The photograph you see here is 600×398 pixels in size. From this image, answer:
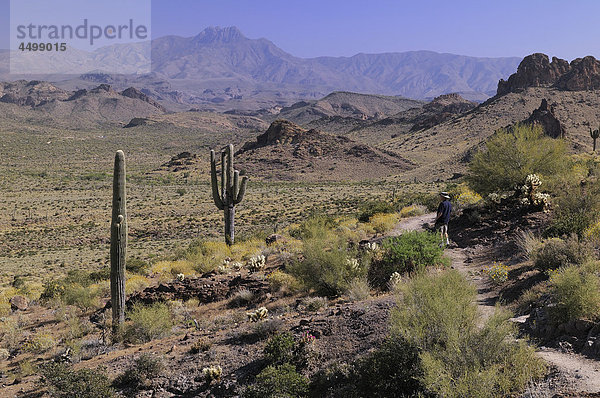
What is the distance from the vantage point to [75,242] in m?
30.3

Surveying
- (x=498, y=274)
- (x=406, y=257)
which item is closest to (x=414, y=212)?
(x=406, y=257)

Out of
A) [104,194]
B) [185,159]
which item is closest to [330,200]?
[104,194]

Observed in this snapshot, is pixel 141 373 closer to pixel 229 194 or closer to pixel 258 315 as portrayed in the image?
pixel 258 315

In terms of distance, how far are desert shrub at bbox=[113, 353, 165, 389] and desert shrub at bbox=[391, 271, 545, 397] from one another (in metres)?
4.06

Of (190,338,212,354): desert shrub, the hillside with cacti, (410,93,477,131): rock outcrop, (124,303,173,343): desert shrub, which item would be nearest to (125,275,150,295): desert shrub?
the hillside with cacti

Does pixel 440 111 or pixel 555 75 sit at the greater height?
pixel 555 75

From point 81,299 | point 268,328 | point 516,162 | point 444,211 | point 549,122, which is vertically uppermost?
point 549,122

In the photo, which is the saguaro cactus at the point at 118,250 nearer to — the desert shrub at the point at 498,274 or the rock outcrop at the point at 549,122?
the desert shrub at the point at 498,274

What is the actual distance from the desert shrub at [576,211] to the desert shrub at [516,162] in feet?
10.4

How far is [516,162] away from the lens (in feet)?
49.0

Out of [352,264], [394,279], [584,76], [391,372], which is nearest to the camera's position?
[391,372]

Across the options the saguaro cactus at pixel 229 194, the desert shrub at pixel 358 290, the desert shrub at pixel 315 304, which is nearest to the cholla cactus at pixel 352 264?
the desert shrub at pixel 358 290

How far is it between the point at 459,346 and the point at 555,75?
96890 mm

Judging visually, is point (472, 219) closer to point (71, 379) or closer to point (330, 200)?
point (71, 379)
